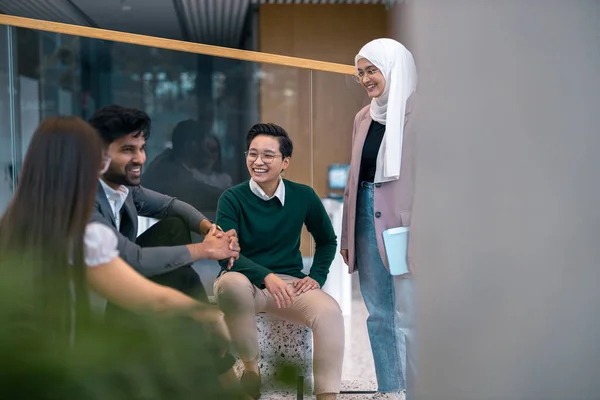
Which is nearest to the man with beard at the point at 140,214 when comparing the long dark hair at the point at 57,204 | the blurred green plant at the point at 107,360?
the long dark hair at the point at 57,204

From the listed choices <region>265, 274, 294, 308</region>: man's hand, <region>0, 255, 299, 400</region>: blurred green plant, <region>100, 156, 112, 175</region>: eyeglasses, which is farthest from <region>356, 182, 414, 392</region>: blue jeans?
<region>0, 255, 299, 400</region>: blurred green plant

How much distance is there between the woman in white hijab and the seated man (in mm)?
117

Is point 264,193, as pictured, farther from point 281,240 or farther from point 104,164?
point 104,164

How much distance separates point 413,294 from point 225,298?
4.75 feet

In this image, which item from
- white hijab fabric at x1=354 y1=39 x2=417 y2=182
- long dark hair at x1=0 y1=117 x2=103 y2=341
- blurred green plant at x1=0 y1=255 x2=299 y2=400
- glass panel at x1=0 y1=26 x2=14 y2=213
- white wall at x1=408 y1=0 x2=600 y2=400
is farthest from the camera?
white hijab fabric at x1=354 y1=39 x2=417 y2=182

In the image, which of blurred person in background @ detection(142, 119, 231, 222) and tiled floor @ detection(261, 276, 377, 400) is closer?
blurred person in background @ detection(142, 119, 231, 222)

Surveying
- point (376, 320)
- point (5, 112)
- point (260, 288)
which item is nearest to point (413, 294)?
point (376, 320)

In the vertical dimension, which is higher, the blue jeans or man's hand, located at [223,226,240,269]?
man's hand, located at [223,226,240,269]

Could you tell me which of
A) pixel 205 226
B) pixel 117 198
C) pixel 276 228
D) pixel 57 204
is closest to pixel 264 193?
pixel 276 228

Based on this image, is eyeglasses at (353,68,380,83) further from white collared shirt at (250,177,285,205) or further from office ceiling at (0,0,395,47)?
white collared shirt at (250,177,285,205)

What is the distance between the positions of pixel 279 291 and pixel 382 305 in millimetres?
366

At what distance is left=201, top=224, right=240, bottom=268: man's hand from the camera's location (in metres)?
2.14

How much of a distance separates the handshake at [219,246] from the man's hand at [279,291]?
14 centimetres

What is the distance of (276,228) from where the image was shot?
2264 mm
